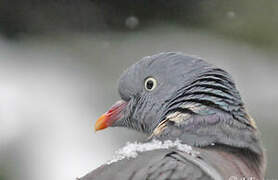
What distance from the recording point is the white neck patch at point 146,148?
2841 mm

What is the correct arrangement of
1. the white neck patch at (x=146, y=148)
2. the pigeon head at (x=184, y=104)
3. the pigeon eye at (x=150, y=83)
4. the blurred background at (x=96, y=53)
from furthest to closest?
the blurred background at (x=96, y=53), the pigeon eye at (x=150, y=83), the pigeon head at (x=184, y=104), the white neck patch at (x=146, y=148)

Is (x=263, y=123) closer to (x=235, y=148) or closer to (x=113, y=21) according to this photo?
(x=113, y=21)

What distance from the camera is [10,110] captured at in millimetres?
6977

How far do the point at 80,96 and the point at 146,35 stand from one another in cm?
105

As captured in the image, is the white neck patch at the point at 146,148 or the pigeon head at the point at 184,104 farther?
the pigeon head at the point at 184,104

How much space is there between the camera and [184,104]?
124 inches

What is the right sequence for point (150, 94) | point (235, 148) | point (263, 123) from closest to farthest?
point (235, 148), point (150, 94), point (263, 123)

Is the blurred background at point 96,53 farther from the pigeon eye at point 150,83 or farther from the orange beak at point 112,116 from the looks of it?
the pigeon eye at point 150,83

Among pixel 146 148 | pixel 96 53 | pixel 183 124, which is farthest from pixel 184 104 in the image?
pixel 96 53

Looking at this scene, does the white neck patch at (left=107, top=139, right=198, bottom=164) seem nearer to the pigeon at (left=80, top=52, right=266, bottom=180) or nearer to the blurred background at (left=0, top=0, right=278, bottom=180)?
the pigeon at (left=80, top=52, right=266, bottom=180)

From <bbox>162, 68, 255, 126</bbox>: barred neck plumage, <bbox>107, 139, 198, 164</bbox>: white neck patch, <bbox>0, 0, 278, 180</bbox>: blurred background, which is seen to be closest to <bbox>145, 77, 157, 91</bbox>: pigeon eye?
<bbox>162, 68, 255, 126</bbox>: barred neck plumage

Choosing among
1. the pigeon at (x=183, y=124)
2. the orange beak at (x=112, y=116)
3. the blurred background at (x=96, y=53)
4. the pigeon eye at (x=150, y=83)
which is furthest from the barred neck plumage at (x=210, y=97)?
the blurred background at (x=96, y=53)

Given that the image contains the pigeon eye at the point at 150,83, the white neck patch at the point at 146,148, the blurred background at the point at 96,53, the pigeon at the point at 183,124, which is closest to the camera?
the pigeon at the point at 183,124

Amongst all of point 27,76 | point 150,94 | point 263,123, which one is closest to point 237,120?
point 150,94
